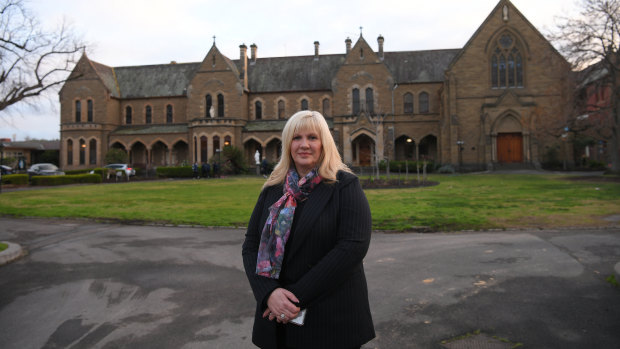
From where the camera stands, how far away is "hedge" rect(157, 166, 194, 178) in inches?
1549

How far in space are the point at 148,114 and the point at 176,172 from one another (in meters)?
16.3

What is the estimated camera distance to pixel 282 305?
2.39 metres

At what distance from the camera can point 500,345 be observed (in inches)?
151

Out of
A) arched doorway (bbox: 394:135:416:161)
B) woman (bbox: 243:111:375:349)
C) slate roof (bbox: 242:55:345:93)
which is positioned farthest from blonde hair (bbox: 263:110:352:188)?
slate roof (bbox: 242:55:345:93)

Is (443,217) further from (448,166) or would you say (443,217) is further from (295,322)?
(448,166)

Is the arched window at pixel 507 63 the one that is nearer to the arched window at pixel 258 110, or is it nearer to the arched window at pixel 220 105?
the arched window at pixel 258 110

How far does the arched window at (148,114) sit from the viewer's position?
51656 mm

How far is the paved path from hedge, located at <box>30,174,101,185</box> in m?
24.9

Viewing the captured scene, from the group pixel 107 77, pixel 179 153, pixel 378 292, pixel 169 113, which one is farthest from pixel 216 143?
pixel 378 292

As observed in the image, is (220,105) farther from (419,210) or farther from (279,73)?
(419,210)

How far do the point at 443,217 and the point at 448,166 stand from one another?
27706mm

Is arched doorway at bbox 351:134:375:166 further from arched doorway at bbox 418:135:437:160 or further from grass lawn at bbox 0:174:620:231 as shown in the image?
grass lawn at bbox 0:174:620:231

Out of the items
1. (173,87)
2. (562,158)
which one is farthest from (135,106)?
(562,158)

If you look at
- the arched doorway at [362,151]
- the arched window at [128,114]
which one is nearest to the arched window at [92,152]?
the arched window at [128,114]
